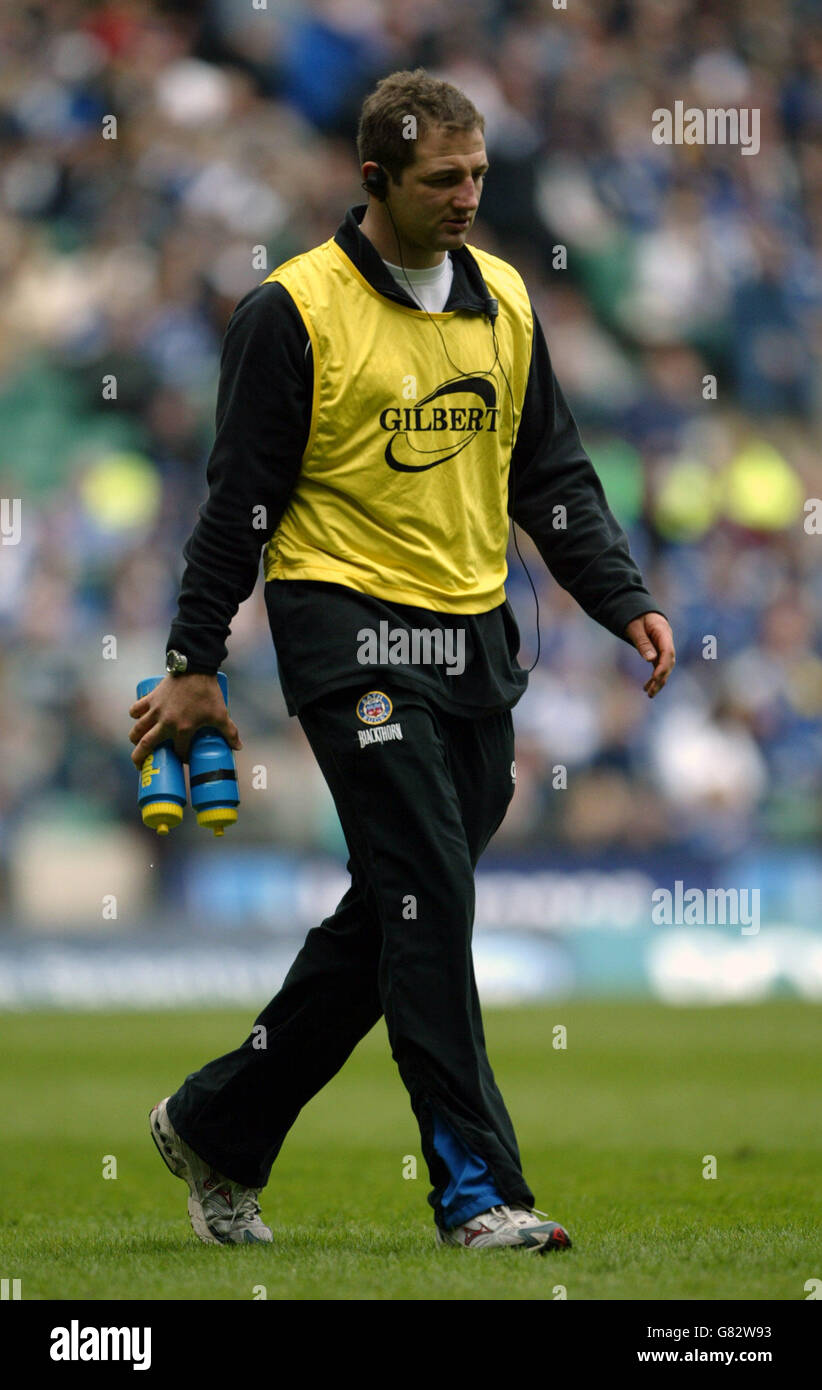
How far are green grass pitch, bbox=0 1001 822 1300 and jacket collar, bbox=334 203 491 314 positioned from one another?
6.73 ft

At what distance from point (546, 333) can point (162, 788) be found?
10.6 m

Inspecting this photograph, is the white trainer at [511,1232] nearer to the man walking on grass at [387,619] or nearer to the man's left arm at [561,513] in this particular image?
the man walking on grass at [387,619]

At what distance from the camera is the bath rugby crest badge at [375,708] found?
4.38 m

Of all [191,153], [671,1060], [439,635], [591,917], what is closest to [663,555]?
[591,917]

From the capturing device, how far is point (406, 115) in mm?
4453

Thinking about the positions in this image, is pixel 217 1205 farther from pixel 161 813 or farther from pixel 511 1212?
pixel 161 813

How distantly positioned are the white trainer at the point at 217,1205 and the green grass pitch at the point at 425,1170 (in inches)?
3.7

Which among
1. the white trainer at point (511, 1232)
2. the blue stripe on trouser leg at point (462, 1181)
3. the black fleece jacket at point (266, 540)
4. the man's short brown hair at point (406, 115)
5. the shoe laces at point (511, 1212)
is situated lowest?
the white trainer at point (511, 1232)

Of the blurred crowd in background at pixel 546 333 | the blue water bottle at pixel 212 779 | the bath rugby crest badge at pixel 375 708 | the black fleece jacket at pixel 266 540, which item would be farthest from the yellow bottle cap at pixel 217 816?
the blurred crowd in background at pixel 546 333

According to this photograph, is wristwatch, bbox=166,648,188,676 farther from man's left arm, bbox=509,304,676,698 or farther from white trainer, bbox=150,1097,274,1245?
white trainer, bbox=150,1097,274,1245

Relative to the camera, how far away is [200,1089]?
4707mm

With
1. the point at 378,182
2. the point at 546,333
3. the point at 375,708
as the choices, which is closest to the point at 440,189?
the point at 378,182

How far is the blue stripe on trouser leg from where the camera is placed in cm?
424

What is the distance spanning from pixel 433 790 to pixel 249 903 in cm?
1005
